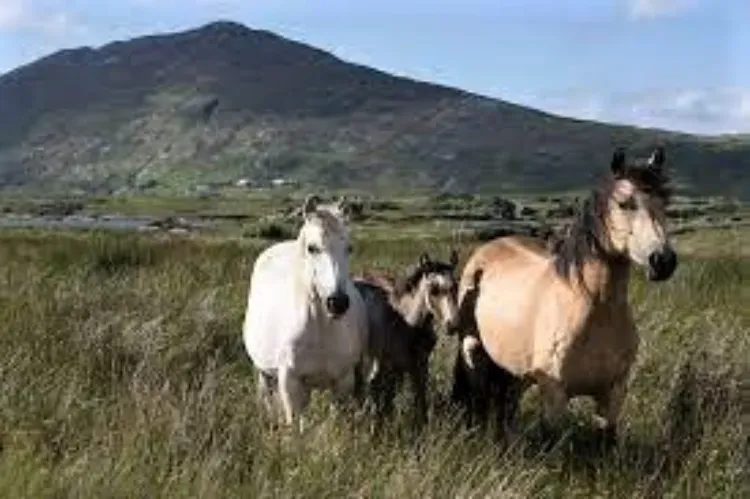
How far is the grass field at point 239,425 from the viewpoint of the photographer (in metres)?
6.68

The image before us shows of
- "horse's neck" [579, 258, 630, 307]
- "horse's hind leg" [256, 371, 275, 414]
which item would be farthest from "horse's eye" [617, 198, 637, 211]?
"horse's hind leg" [256, 371, 275, 414]

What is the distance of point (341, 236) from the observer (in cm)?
818

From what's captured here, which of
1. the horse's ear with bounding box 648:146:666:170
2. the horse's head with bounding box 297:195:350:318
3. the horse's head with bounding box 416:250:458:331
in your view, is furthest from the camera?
the horse's head with bounding box 416:250:458:331

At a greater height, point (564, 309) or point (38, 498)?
point (564, 309)

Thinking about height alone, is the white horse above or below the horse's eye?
below

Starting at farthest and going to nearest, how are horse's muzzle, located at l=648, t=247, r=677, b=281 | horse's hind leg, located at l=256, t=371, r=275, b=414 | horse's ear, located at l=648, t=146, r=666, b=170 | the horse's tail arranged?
the horse's tail → horse's hind leg, located at l=256, t=371, r=275, b=414 → horse's ear, located at l=648, t=146, r=666, b=170 → horse's muzzle, located at l=648, t=247, r=677, b=281

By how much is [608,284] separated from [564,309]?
1.06 feet

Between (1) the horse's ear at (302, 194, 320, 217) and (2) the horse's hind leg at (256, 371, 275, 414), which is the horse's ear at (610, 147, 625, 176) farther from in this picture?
(2) the horse's hind leg at (256, 371, 275, 414)

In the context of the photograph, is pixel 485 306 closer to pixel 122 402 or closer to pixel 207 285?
pixel 122 402

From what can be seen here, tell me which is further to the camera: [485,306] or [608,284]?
[485,306]

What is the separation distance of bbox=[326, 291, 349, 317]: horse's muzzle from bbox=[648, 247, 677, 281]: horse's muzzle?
5.75 feet

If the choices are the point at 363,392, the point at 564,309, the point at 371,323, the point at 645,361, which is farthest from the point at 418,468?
the point at 645,361

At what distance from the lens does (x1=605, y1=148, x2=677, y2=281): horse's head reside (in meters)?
7.22

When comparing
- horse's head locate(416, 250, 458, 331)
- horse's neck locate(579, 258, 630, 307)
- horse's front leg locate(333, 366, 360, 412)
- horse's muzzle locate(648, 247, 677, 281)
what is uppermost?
horse's muzzle locate(648, 247, 677, 281)
